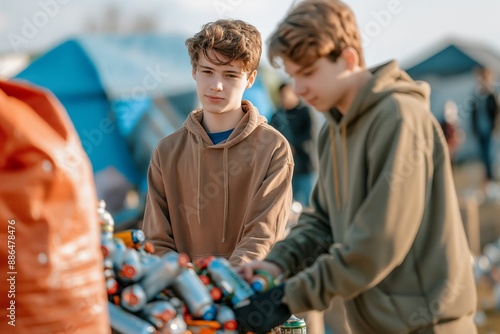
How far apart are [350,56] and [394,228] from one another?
610 millimetres

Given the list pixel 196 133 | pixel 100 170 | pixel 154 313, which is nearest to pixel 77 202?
pixel 154 313

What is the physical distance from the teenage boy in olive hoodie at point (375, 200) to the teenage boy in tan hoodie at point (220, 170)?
1188mm

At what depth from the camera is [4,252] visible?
3.13m

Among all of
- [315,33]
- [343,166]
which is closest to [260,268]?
[343,166]

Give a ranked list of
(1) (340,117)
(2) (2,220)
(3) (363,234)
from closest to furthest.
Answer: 1. (2) (2,220)
2. (3) (363,234)
3. (1) (340,117)

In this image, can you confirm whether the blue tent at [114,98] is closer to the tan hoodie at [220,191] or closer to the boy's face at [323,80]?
the tan hoodie at [220,191]

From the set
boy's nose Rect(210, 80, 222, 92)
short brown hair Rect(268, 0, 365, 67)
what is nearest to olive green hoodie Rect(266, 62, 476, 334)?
short brown hair Rect(268, 0, 365, 67)

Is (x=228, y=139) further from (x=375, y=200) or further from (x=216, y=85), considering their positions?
(x=375, y=200)

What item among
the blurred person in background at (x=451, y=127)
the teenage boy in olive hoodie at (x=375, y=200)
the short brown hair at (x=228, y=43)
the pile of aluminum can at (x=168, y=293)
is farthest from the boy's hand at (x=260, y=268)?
the blurred person in background at (x=451, y=127)

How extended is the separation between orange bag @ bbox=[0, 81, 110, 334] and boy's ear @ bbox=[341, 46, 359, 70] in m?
0.96

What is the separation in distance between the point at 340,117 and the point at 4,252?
1267 millimetres

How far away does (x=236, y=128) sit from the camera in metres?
4.98

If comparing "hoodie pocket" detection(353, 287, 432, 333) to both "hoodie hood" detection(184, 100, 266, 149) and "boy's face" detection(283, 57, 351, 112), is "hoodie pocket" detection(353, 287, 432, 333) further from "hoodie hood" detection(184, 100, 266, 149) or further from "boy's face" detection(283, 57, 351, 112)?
"hoodie hood" detection(184, 100, 266, 149)

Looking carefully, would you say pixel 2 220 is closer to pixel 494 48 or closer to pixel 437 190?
pixel 437 190
